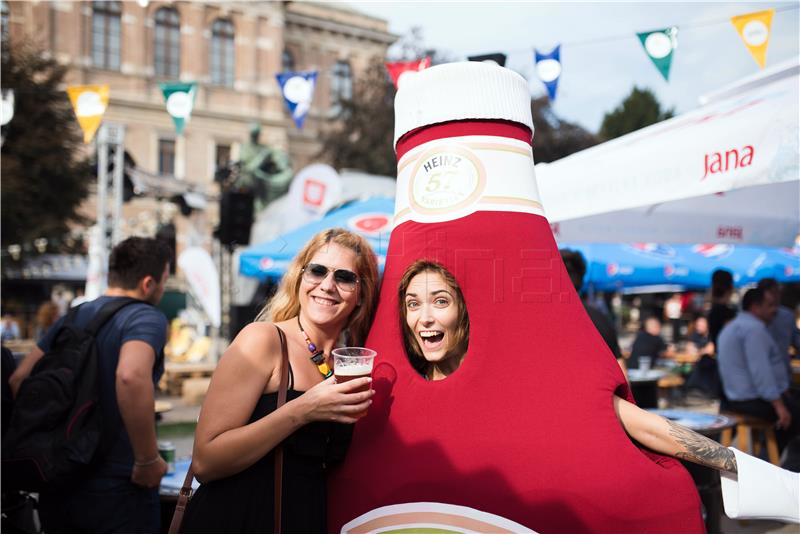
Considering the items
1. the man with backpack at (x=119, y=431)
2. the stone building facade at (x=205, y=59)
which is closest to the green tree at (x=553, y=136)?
the stone building facade at (x=205, y=59)

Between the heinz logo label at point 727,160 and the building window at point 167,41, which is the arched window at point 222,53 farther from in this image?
the heinz logo label at point 727,160

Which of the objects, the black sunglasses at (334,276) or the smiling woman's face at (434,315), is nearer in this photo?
the smiling woman's face at (434,315)

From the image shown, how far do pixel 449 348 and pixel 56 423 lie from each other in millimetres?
1733

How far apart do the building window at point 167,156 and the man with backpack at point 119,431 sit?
29.0 m

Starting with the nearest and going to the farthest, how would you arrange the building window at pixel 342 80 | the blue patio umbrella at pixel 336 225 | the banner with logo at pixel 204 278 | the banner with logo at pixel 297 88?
the blue patio umbrella at pixel 336 225 < the banner with logo at pixel 297 88 < the banner with logo at pixel 204 278 < the building window at pixel 342 80

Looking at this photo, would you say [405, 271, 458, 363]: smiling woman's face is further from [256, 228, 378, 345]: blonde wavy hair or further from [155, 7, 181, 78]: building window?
[155, 7, 181, 78]: building window

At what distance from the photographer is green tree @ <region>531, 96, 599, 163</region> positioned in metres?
23.7

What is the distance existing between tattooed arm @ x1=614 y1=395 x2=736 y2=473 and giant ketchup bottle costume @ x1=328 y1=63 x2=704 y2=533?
0.05m

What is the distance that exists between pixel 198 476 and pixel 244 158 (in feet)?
78.2

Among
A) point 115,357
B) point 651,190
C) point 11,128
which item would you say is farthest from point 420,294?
point 11,128

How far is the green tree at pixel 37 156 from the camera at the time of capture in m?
16.6

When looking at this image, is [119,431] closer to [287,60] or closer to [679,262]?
[679,262]

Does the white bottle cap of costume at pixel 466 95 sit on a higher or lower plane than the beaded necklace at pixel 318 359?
higher

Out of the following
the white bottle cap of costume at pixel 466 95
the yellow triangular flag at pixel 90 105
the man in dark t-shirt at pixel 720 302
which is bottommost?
the man in dark t-shirt at pixel 720 302
